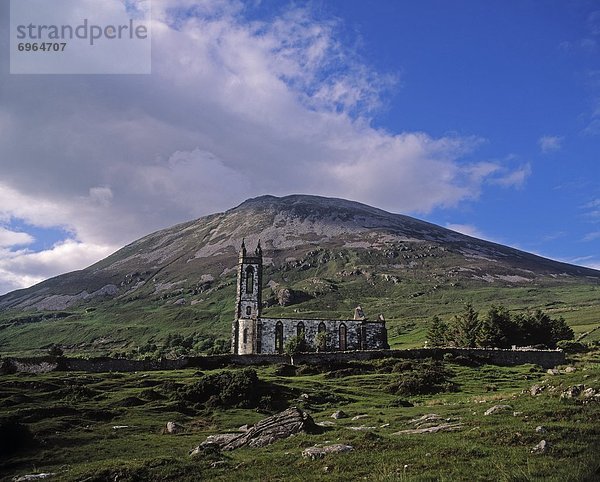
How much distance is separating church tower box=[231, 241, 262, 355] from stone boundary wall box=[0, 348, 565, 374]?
21.5 meters

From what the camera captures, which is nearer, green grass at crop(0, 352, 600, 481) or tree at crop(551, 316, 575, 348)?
green grass at crop(0, 352, 600, 481)

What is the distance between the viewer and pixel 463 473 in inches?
549

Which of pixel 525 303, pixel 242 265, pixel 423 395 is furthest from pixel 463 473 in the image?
pixel 525 303

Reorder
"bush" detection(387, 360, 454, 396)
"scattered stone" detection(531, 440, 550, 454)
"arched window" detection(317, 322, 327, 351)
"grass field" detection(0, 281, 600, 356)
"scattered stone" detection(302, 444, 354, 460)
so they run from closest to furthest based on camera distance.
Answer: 1. "scattered stone" detection(531, 440, 550, 454)
2. "scattered stone" detection(302, 444, 354, 460)
3. "bush" detection(387, 360, 454, 396)
4. "arched window" detection(317, 322, 327, 351)
5. "grass field" detection(0, 281, 600, 356)

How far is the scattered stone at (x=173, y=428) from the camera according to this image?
30.3 meters

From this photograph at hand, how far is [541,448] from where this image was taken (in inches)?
611

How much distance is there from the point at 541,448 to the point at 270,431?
40.4 ft

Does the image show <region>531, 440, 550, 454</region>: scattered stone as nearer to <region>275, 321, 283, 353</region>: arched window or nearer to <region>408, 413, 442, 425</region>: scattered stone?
<region>408, 413, 442, 425</region>: scattered stone

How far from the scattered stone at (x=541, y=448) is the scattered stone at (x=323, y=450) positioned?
20.8 ft

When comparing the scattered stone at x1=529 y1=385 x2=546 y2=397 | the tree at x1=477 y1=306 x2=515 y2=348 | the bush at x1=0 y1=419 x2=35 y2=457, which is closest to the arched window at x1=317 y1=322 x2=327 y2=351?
the tree at x1=477 y1=306 x2=515 y2=348

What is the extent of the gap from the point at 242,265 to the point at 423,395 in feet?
176

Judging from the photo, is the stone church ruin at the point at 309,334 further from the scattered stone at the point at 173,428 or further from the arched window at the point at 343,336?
the scattered stone at the point at 173,428

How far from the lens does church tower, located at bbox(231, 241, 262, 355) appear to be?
83762 mm

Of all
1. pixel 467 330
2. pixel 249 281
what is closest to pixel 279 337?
pixel 249 281
